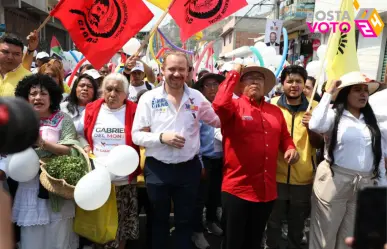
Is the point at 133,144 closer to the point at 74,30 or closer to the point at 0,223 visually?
the point at 74,30

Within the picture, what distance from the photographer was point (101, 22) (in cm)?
355

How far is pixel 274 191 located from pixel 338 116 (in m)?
0.82

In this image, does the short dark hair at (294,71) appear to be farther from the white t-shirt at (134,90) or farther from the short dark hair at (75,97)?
the white t-shirt at (134,90)

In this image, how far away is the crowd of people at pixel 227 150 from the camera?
2.68m

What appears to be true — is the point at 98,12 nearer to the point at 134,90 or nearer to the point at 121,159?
the point at 134,90

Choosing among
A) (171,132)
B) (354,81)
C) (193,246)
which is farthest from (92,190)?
(354,81)

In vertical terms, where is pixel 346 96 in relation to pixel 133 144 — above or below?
above

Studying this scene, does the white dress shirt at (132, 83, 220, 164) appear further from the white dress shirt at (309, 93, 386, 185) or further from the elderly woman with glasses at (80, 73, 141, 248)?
the white dress shirt at (309, 93, 386, 185)

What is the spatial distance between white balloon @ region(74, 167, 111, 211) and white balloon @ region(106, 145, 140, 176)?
98 millimetres

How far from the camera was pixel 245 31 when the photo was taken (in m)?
43.6

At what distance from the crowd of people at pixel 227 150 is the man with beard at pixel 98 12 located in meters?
0.89

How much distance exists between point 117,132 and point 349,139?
194cm

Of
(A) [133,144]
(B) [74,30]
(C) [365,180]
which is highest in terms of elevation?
(B) [74,30]

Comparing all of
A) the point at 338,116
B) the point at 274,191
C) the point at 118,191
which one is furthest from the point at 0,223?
the point at 338,116
